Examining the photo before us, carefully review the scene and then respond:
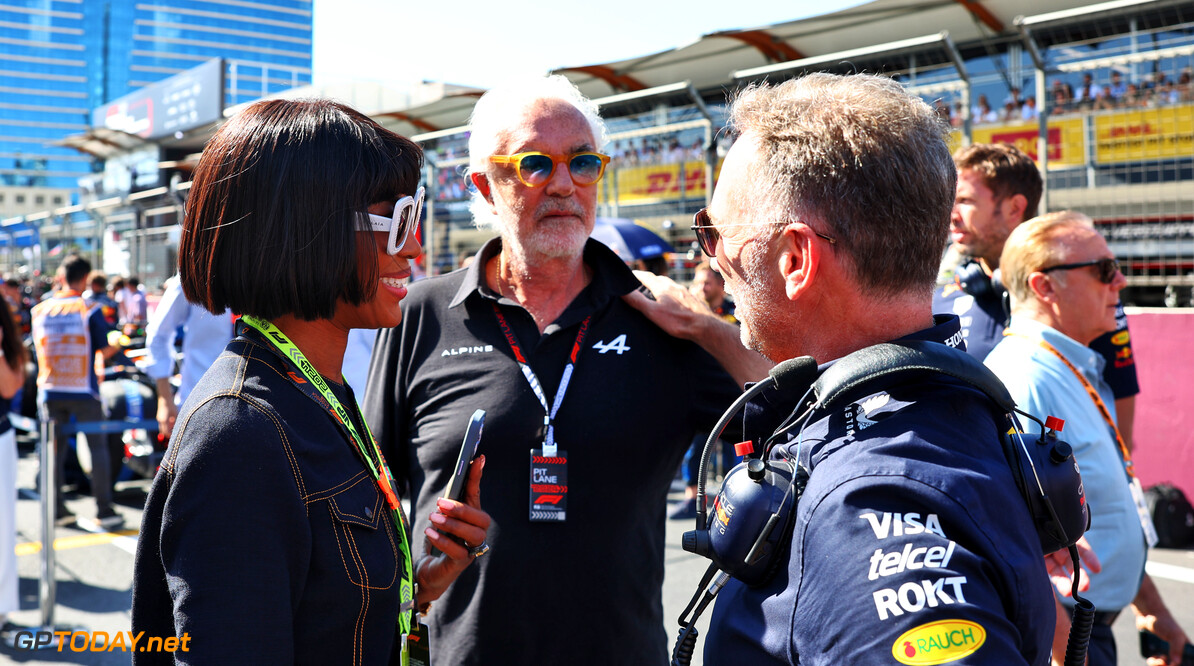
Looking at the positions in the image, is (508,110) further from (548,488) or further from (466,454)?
(466,454)

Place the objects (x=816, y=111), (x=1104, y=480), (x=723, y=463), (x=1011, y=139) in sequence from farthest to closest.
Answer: (x=723, y=463)
(x=1011, y=139)
(x=1104, y=480)
(x=816, y=111)

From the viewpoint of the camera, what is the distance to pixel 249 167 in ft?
4.65

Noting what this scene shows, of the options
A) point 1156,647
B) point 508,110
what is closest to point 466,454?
point 508,110

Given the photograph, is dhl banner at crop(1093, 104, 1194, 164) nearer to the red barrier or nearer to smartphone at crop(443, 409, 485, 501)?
the red barrier

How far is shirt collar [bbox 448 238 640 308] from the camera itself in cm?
250

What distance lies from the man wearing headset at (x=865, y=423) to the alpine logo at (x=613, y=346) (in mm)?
831

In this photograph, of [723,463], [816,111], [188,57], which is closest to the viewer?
[816,111]

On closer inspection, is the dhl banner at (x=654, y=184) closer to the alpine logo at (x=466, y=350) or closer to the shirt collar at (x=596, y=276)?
the shirt collar at (x=596, y=276)

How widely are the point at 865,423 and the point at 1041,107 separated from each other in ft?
20.8

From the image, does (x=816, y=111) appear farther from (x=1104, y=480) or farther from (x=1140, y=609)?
(x=1140, y=609)

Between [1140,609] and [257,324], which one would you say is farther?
[1140,609]

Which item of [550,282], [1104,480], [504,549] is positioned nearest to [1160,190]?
[1104,480]

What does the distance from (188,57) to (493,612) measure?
163m

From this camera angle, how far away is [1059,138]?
631 cm
